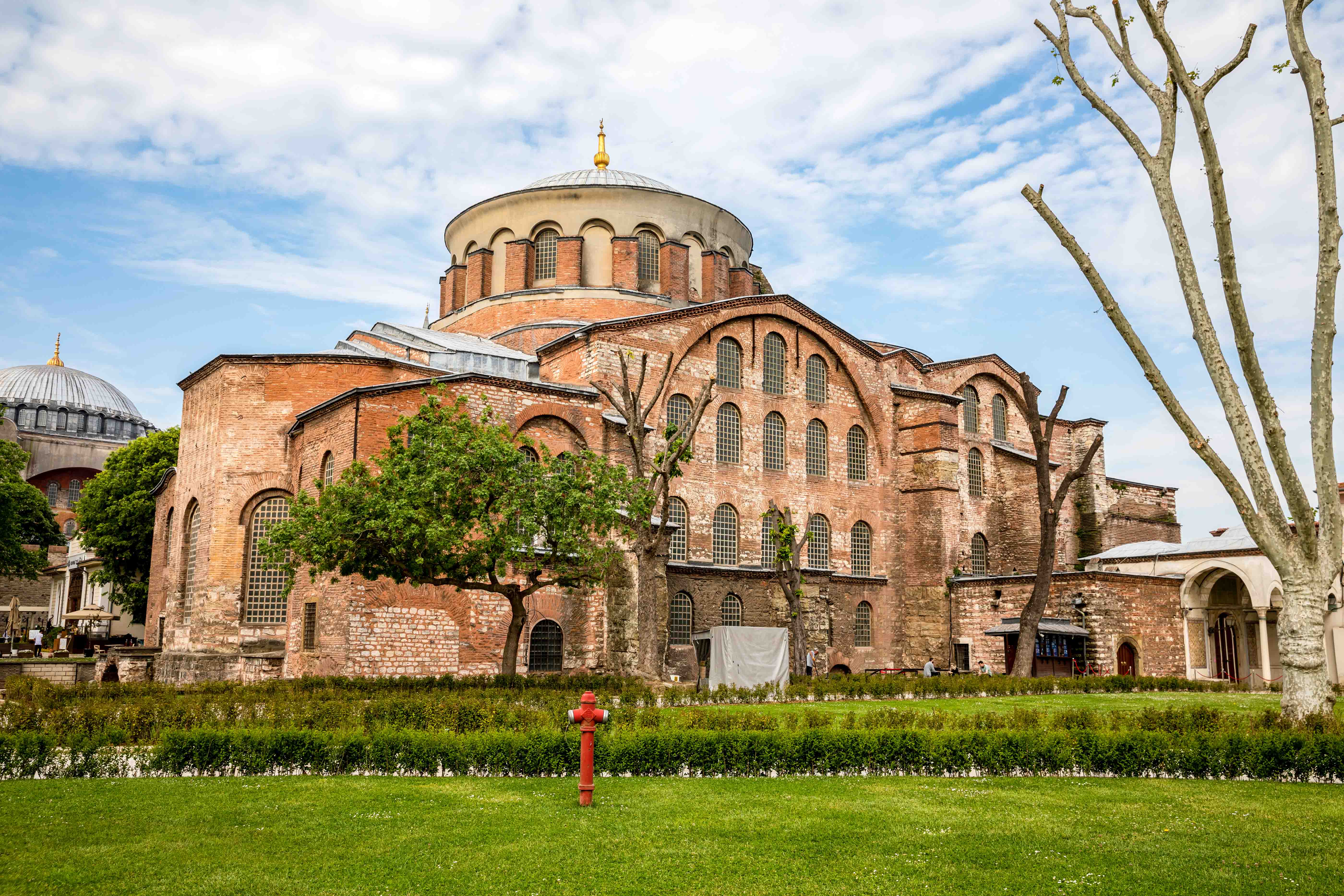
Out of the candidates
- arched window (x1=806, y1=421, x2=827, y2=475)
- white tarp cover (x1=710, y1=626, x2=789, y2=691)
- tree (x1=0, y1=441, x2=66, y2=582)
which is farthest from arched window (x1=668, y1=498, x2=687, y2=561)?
tree (x1=0, y1=441, x2=66, y2=582)

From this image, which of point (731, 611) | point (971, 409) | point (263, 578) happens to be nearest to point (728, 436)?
point (731, 611)

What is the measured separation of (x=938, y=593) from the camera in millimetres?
32219

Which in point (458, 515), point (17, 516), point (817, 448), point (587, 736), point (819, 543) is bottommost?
point (587, 736)

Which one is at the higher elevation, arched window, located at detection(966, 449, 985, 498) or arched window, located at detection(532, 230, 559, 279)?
arched window, located at detection(532, 230, 559, 279)

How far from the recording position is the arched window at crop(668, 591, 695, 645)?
28.1m

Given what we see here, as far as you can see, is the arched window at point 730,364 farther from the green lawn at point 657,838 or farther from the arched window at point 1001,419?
the green lawn at point 657,838

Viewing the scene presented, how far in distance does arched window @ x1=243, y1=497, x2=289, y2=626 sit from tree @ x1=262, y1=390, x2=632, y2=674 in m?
5.27

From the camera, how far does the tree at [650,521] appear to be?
2158cm

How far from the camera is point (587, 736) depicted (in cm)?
889

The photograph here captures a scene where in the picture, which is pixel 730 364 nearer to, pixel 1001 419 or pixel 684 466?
pixel 684 466

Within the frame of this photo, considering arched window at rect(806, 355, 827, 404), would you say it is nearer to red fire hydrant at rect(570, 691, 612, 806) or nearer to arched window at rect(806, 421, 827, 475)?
arched window at rect(806, 421, 827, 475)

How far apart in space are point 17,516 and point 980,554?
3086cm

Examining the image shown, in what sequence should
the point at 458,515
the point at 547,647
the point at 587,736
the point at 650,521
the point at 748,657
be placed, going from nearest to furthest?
the point at 587,736 → the point at 458,515 → the point at 748,657 → the point at 650,521 → the point at 547,647

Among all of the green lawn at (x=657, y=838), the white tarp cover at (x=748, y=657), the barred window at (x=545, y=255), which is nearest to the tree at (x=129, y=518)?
the barred window at (x=545, y=255)
